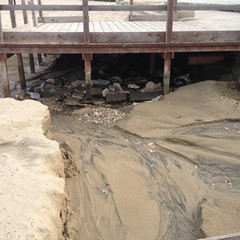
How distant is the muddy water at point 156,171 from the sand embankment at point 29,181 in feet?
2.03

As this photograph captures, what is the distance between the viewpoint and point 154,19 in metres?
10.6

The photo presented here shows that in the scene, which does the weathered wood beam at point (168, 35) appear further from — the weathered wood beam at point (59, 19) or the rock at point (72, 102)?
the weathered wood beam at point (59, 19)

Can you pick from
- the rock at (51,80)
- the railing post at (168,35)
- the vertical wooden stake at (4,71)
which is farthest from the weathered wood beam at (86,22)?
the rock at (51,80)

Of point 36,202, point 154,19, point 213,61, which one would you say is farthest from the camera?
point 154,19

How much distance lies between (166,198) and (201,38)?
404 centimetres

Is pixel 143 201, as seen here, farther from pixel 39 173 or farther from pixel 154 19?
pixel 154 19

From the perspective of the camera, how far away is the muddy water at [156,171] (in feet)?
13.2

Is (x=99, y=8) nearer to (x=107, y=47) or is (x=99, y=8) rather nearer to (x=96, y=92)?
(x=107, y=47)

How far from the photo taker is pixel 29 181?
3391 mm

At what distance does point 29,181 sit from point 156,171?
2.13 meters

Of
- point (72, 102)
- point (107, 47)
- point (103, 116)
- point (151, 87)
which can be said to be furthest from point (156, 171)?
point (151, 87)

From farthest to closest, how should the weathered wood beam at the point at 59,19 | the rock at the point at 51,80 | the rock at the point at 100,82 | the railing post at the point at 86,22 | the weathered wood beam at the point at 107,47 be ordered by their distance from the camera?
the weathered wood beam at the point at 59,19 → the rock at the point at 51,80 → the rock at the point at 100,82 → the weathered wood beam at the point at 107,47 → the railing post at the point at 86,22

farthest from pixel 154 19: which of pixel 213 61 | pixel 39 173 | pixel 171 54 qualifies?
pixel 39 173

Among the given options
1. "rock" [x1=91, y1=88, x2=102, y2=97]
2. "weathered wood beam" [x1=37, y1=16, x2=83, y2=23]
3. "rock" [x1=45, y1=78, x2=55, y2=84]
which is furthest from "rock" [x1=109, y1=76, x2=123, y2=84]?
"weathered wood beam" [x1=37, y1=16, x2=83, y2=23]
